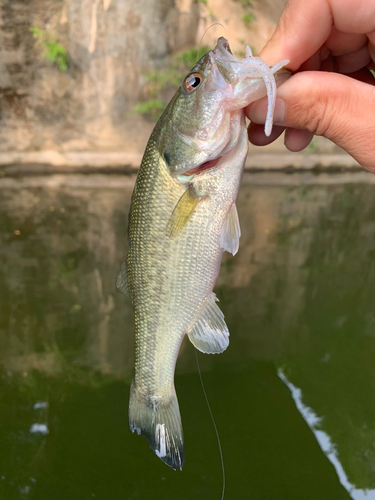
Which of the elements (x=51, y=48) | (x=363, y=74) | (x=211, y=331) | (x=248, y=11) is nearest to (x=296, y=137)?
(x=363, y=74)

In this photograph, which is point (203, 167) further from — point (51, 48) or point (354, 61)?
point (51, 48)

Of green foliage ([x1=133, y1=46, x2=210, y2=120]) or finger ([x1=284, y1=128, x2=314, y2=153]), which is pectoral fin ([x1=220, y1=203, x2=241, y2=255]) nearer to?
finger ([x1=284, y1=128, x2=314, y2=153])

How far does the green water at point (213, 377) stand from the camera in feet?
6.54

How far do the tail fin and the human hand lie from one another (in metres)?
1.18

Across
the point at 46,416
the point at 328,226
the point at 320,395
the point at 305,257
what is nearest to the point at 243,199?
the point at 328,226

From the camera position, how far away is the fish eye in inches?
49.6

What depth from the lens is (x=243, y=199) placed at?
6.29m

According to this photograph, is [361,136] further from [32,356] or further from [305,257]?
[305,257]

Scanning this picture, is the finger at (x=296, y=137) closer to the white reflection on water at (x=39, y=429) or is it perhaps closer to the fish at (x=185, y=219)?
the fish at (x=185, y=219)

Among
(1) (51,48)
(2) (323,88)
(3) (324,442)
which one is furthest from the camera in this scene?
(1) (51,48)

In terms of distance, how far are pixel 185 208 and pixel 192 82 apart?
0.45m

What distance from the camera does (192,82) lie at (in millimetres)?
1271

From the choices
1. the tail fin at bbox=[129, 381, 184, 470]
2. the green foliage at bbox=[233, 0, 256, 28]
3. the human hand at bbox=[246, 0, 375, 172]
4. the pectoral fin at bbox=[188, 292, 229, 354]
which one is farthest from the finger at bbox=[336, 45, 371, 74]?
the green foliage at bbox=[233, 0, 256, 28]

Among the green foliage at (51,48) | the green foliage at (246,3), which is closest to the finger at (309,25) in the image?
the green foliage at (51,48)
